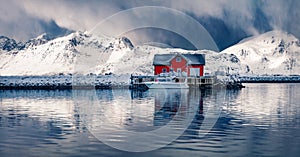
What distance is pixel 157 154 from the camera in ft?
57.4

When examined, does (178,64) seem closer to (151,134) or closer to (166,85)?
(166,85)

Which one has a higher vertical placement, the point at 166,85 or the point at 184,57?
the point at 184,57

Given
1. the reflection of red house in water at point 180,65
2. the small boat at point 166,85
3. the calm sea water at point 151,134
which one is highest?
the reflection of red house in water at point 180,65

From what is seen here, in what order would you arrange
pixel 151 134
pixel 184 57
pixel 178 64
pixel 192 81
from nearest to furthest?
pixel 151 134
pixel 192 81
pixel 184 57
pixel 178 64

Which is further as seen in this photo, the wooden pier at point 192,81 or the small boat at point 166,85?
the wooden pier at point 192,81

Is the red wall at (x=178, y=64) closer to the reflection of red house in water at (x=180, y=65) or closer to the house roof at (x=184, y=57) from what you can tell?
the reflection of red house in water at (x=180, y=65)

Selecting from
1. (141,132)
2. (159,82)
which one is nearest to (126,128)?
(141,132)

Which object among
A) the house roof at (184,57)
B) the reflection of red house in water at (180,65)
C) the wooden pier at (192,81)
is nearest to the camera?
the wooden pier at (192,81)

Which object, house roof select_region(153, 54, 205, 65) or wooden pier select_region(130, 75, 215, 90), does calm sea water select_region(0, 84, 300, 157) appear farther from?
house roof select_region(153, 54, 205, 65)

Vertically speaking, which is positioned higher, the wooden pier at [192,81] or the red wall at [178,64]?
the red wall at [178,64]

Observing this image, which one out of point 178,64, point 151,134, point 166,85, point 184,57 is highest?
point 184,57

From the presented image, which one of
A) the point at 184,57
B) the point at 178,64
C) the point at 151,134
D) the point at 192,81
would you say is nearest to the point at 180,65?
the point at 178,64

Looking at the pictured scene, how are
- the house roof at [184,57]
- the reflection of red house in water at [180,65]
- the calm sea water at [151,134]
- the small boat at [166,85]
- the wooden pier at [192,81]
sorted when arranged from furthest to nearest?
the house roof at [184,57], the reflection of red house in water at [180,65], the wooden pier at [192,81], the small boat at [166,85], the calm sea water at [151,134]

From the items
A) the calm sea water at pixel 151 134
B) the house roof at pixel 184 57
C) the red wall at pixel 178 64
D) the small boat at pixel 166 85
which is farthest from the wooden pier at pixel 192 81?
the calm sea water at pixel 151 134
